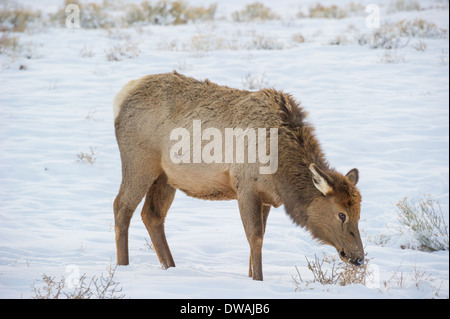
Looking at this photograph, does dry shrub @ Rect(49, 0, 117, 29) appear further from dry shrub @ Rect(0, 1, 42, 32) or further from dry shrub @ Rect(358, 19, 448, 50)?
dry shrub @ Rect(358, 19, 448, 50)

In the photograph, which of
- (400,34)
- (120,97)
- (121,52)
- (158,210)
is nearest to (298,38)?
(400,34)

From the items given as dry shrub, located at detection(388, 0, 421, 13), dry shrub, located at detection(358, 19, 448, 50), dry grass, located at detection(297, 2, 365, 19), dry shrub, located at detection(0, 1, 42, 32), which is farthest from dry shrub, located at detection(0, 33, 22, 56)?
dry shrub, located at detection(388, 0, 421, 13)

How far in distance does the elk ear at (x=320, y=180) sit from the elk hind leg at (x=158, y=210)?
224 centimetres

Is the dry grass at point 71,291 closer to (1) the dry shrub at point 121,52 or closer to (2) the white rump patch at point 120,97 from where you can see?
(2) the white rump patch at point 120,97

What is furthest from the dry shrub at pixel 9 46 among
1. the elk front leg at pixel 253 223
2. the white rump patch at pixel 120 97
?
the elk front leg at pixel 253 223

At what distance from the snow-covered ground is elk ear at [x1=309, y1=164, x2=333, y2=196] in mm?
978

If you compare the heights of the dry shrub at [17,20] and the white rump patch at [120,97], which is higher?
the dry shrub at [17,20]

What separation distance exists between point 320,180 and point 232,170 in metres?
1.12

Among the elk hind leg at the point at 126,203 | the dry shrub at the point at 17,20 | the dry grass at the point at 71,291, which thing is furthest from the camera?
the dry shrub at the point at 17,20

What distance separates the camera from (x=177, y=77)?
7.18 metres

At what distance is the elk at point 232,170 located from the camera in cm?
562

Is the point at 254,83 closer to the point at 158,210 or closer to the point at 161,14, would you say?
the point at 158,210

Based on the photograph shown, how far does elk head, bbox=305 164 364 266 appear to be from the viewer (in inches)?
214
